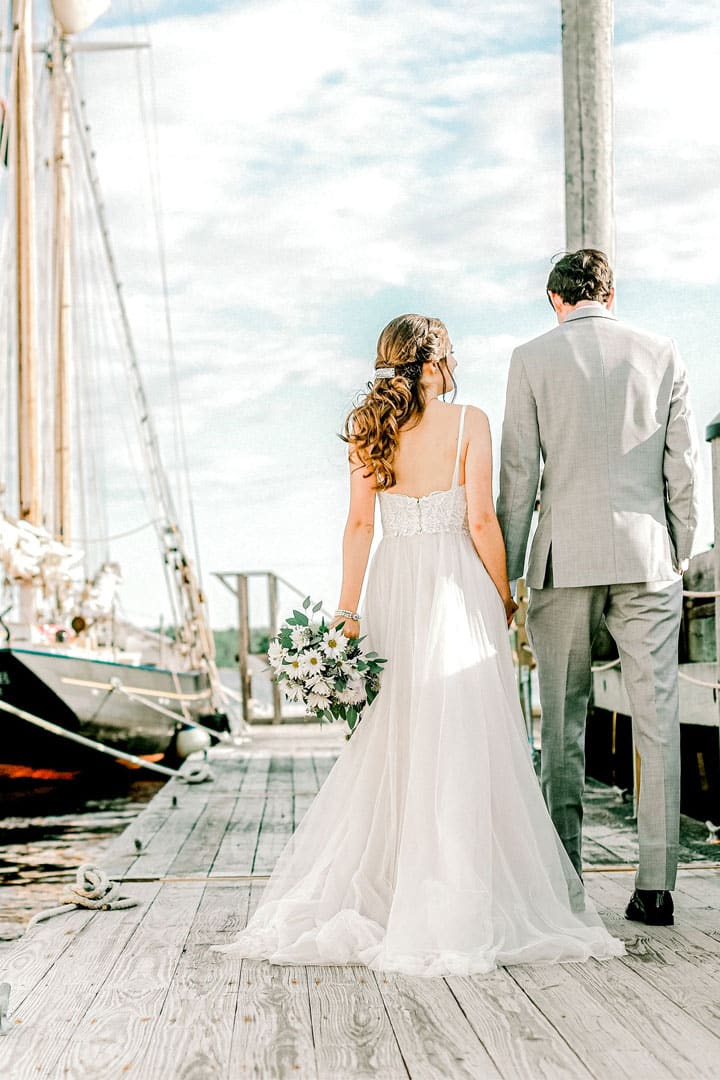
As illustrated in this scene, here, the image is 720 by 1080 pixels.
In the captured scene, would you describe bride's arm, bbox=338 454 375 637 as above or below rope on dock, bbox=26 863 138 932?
above

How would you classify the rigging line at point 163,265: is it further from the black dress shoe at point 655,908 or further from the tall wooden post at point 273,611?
the black dress shoe at point 655,908

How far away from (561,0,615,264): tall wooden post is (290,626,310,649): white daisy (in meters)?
2.97

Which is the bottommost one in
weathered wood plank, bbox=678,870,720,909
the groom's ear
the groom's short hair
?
weathered wood plank, bbox=678,870,720,909

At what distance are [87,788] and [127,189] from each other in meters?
14.7

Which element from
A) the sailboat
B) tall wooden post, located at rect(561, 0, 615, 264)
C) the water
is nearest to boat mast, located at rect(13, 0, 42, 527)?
the sailboat

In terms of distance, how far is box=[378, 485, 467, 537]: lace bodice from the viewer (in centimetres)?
351

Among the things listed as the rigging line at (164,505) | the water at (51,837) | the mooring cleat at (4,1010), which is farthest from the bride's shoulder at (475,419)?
the rigging line at (164,505)

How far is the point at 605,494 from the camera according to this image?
11.2ft

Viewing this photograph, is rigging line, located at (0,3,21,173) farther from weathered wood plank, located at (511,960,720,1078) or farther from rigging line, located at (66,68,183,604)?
weathered wood plank, located at (511,960,720,1078)

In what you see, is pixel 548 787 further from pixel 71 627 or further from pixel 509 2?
pixel 71 627

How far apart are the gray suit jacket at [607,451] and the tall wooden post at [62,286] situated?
14.7 meters

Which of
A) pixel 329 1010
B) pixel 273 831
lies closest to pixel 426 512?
pixel 329 1010

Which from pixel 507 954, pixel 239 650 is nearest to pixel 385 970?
pixel 507 954

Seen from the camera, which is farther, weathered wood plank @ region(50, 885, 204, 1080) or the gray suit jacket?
the gray suit jacket
